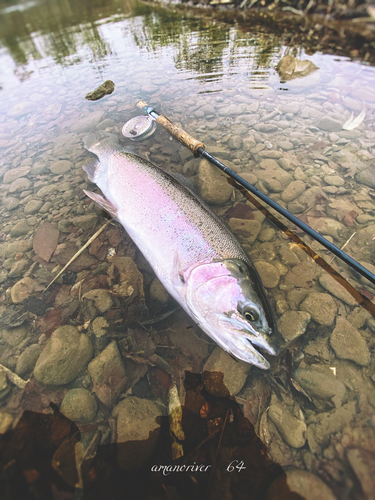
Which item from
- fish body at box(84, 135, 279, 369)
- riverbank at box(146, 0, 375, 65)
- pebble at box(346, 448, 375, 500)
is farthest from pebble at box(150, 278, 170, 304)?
riverbank at box(146, 0, 375, 65)

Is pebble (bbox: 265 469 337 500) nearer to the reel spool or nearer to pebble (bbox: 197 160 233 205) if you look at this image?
pebble (bbox: 197 160 233 205)

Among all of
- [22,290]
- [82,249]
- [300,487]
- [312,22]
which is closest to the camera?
[300,487]

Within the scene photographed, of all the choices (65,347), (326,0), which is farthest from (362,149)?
(326,0)

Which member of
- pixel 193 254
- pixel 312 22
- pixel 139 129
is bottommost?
pixel 312 22

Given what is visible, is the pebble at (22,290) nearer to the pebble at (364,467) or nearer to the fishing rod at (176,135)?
the fishing rod at (176,135)

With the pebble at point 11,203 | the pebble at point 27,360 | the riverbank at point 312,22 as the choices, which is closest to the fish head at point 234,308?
the pebble at point 27,360

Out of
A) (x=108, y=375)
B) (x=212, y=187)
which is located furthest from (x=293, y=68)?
(x=108, y=375)

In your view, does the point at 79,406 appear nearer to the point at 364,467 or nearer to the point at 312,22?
the point at 364,467
